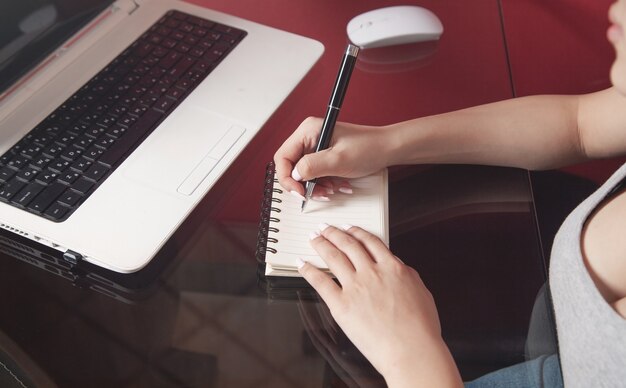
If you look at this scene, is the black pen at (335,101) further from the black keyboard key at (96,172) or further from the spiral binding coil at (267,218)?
the black keyboard key at (96,172)

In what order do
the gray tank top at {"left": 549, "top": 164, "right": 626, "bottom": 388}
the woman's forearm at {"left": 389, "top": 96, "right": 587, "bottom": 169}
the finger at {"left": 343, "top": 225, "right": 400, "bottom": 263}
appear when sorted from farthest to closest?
the woman's forearm at {"left": 389, "top": 96, "right": 587, "bottom": 169} < the finger at {"left": 343, "top": 225, "right": 400, "bottom": 263} < the gray tank top at {"left": 549, "top": 164, "right": 626, "bottom": 388}

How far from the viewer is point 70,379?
604 mm

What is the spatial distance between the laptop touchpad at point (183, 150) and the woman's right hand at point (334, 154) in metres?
0.08

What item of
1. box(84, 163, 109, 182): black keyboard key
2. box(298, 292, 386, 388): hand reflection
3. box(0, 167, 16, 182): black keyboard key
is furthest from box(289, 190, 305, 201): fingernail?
box(0, 167, 16, 182): black keyboard key

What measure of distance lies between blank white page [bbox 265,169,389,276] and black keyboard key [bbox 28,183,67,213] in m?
0.24

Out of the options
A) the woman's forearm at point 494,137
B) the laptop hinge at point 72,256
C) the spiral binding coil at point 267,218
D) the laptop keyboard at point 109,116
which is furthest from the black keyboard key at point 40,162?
the woman's forearm at point 494,137

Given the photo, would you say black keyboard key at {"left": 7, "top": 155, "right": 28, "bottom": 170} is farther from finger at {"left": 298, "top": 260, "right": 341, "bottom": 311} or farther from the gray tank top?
the gray tank top

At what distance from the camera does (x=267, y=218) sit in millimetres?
707

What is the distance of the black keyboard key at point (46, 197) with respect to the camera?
2.27 ft

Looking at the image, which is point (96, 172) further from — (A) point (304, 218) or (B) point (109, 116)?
(A) point (304, 218)

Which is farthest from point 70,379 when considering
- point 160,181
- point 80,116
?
point 80,116

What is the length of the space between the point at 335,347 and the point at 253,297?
4.0 inches

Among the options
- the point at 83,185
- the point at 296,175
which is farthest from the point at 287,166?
the point at 83,185

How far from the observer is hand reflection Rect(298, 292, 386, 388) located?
60cm
